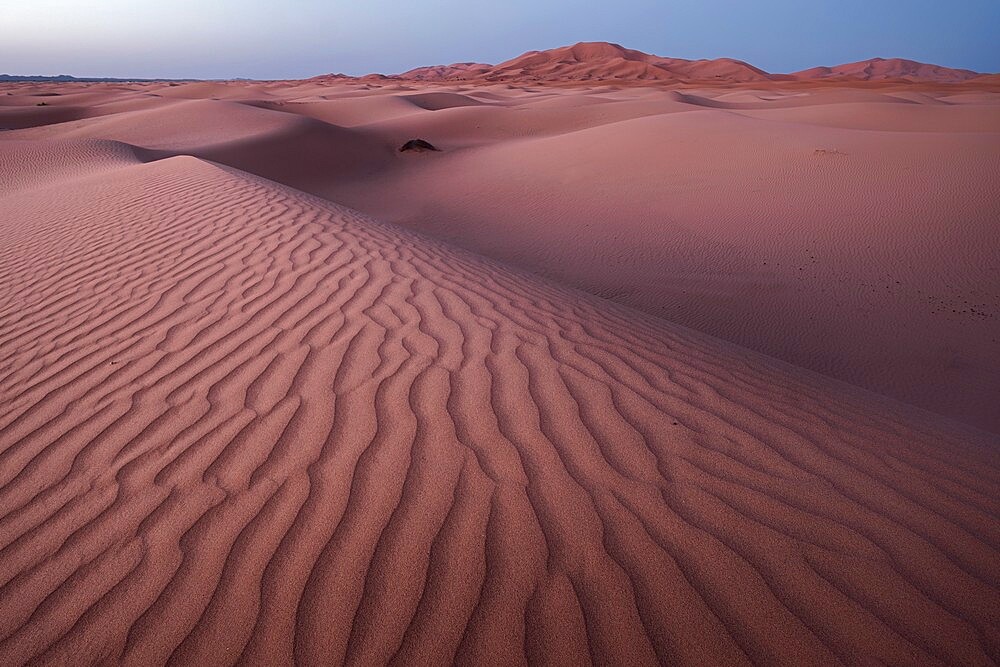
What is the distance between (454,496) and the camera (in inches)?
82.0

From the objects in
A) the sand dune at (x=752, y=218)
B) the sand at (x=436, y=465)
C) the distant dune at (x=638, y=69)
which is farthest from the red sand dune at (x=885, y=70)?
the sand at (x=436, y=465)

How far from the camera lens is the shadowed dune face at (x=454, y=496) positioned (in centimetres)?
167

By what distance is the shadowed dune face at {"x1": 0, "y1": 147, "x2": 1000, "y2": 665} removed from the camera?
5.47ft

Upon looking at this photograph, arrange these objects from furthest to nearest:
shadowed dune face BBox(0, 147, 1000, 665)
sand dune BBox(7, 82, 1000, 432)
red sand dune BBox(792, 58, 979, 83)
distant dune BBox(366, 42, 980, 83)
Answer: red sand dune BBox(792, 58, 979, 83) < distant dune BBox(366, 42, 980, 83) < sand dune BBox(7, 82, 1000, 432) < shadowed dune face BBox(0, 147, 1000, 665)

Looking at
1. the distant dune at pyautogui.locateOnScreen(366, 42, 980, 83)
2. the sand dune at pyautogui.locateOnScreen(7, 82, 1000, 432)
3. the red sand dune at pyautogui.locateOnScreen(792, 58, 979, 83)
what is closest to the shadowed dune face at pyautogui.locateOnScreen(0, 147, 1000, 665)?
the sand dune at pyautogui.locateOnScreen(7, 82, 1000, 432)

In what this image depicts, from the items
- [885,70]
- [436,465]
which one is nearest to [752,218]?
[436,465]

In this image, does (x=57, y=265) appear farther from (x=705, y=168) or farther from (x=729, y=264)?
(x=705, y=168)

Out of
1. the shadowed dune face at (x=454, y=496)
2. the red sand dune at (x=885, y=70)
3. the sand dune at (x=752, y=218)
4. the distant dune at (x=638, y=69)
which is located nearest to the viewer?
the shadowed dune face at (x=454, y=496)

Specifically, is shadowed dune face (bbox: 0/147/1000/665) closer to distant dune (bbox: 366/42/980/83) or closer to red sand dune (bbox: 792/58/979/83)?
distant dune (bbox: 366/42/980/83)

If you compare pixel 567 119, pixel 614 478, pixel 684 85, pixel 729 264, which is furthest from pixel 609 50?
pixel 614 478

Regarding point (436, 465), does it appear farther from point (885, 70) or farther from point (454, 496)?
point (885, 70)

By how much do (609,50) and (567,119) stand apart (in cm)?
8437

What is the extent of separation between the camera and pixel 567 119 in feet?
78.3

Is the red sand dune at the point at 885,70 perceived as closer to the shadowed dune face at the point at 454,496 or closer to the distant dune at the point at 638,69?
the distant dune at the point at 638,69
